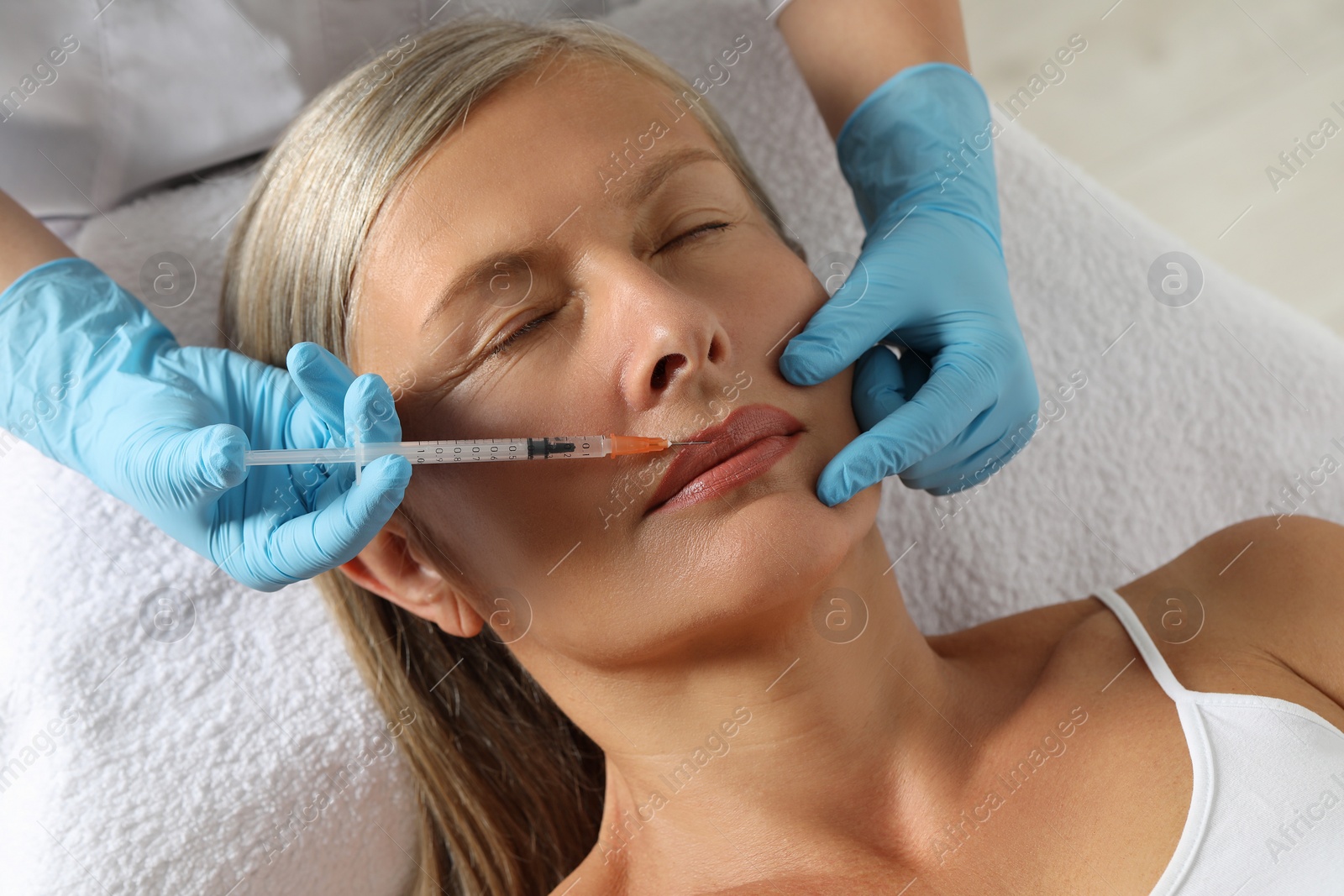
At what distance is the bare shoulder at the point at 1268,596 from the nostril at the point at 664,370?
724 mm

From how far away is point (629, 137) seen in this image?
3.86 feet

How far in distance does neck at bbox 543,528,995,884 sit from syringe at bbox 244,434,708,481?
0.88ft

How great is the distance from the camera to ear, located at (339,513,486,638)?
4.27 feet

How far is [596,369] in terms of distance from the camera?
41.7 inches

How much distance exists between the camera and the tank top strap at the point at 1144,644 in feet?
3.92

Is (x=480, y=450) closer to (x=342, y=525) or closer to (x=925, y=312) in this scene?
(x=342, y=525)

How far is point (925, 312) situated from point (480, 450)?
2.10 feet

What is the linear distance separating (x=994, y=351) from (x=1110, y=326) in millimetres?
620

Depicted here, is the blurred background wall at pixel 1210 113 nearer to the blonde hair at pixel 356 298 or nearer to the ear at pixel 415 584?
the blonde hair at pixel 356 298

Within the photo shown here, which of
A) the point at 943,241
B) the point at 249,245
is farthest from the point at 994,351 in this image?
the point at 249,245

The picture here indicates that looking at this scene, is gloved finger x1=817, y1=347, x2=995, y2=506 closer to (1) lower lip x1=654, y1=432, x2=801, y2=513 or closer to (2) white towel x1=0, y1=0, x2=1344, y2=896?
(1) lower lip x1=654, y1=432, x2=801, y2=513

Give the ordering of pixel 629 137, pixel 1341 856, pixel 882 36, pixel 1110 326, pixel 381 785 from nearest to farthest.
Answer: pixel 1341 856, pixel 629 137, pixel 381 785, pixel 882 36, pixel 1110 326

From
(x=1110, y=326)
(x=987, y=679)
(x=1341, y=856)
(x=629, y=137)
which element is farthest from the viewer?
(x=1110, y=326)

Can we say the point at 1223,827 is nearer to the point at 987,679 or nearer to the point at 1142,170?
the point at 987,679
